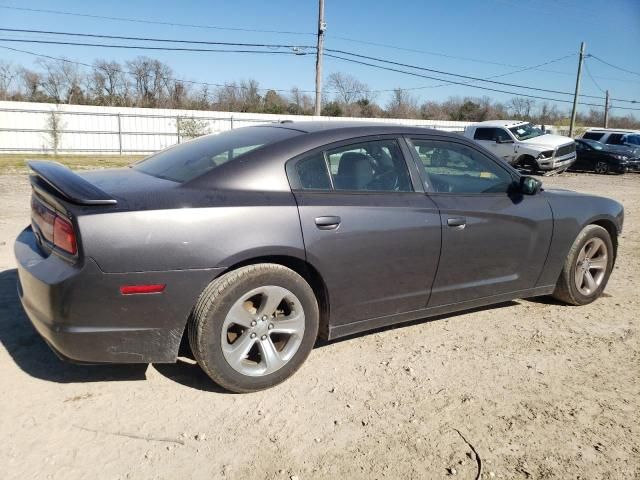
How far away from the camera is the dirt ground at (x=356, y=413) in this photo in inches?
92.6

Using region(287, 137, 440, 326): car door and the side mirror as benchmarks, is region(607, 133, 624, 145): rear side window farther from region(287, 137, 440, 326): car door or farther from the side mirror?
region(287, 137, 440, 326): car door

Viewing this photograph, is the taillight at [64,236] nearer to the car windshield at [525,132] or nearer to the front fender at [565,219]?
the front fender at [565,219]

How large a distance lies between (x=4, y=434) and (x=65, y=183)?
4.07 feet

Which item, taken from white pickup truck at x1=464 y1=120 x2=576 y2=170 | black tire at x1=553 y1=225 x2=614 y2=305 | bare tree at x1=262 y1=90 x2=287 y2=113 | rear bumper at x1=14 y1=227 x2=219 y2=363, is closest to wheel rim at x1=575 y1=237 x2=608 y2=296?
black tire at x1=553 y1=225 x2=614 y2=305

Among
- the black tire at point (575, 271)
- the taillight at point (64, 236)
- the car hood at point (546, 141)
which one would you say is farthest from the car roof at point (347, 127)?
the car hood at point (546, 141)

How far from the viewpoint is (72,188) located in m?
2.61

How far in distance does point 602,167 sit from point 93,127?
924 inches

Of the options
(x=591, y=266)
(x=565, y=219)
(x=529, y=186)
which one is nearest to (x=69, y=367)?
(x=529, y=186)

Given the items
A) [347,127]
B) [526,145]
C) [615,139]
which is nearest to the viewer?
[347,127]

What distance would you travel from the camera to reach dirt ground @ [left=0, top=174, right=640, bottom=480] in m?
2.35

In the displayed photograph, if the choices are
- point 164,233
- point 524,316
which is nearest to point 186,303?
point 164,233

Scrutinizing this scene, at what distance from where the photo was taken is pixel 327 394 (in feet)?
9.75

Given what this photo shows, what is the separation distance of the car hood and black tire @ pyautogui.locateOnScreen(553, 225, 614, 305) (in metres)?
15.4

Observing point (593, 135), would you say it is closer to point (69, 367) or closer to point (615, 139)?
point (615, 139)
